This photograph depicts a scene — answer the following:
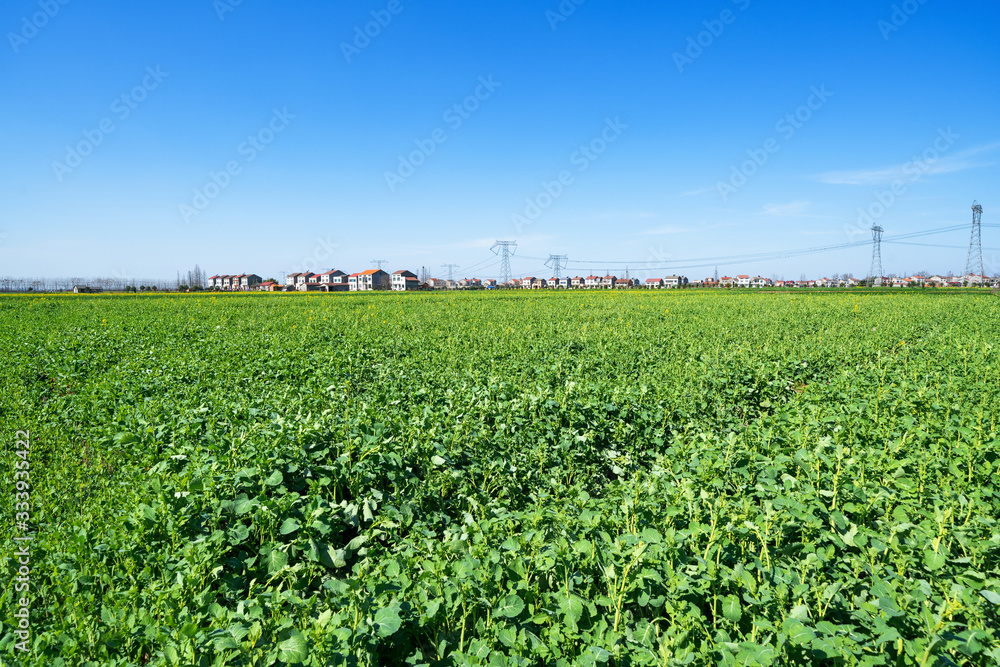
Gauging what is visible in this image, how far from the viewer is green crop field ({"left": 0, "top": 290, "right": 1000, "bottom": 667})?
2.47m

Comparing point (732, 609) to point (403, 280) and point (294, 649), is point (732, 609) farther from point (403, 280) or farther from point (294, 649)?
point (403, 280)

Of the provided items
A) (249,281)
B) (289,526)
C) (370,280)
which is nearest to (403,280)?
(370,280)

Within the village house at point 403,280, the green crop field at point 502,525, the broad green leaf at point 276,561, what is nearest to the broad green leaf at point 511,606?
the green crop field at point 502,525

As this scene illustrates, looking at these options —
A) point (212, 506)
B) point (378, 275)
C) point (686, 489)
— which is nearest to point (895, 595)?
point (686, 489)

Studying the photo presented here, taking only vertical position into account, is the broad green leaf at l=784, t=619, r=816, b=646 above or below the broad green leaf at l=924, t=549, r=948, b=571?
below

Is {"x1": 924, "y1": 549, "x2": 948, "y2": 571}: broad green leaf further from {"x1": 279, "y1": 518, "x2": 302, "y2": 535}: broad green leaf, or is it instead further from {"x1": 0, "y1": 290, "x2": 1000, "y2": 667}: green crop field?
{"x1": 279, "y1": 518, "x2": 302, "y2": 535}: broad green leaf

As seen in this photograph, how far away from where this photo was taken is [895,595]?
2.69 meters

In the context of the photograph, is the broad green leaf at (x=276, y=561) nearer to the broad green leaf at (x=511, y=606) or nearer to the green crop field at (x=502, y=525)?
the green crop field at (x=502, y=525)

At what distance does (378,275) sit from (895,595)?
421 feet

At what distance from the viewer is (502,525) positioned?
354 centimetres

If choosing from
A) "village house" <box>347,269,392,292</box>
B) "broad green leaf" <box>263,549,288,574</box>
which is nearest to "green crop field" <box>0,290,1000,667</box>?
"broad green leaf" <box>263,549,288,574</box>

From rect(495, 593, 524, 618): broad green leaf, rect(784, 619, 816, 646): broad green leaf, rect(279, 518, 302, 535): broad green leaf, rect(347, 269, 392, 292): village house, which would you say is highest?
rect(347, 269, 392, 292): village house

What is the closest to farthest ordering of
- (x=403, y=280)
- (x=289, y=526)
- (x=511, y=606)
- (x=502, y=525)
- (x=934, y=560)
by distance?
1. (x=511, y=606)
2. (x=934, y=560)
3. (x=289, y=526)
4. (x=502, y=525)
5. (x=403, y=280)

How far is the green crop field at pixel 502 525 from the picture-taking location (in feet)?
8.10
